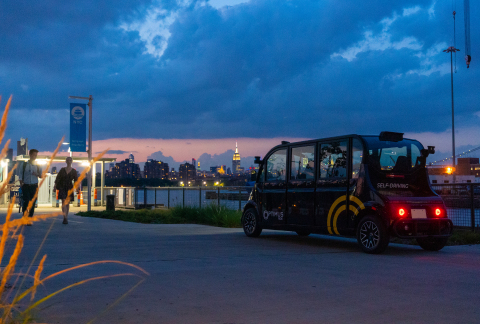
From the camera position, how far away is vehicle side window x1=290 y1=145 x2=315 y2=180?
10906 millimetres

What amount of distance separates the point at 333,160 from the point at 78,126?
698 inches

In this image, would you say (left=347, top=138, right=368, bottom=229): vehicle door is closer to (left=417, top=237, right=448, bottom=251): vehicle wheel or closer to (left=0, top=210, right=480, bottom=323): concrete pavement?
(left=0, top=210, right=480, bottom=323): concrete pavement

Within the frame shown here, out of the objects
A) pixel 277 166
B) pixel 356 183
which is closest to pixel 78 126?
pixel 277 166

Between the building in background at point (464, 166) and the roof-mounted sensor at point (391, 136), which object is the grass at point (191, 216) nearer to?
the roof-mounted sensor at point (391, 136)

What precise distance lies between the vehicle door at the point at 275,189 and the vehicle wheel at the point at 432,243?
2.93 m

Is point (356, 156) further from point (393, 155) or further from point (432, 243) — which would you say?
point (432, 243)

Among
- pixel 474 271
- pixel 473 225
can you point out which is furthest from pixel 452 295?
pixel 473 225

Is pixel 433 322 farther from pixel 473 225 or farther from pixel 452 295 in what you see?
pixel 473 225

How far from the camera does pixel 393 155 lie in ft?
32.9

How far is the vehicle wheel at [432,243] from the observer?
9801 mm

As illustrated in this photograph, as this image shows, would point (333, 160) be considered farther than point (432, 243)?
Yes

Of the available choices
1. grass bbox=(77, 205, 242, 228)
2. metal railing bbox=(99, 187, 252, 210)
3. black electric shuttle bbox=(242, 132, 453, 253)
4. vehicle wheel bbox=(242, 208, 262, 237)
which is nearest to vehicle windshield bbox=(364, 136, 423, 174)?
black electric shuttle bbox=(242, 132, 453, 253)

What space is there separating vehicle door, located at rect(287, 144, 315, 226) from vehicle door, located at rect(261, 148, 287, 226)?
227 mm

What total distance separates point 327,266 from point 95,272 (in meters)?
3.26
